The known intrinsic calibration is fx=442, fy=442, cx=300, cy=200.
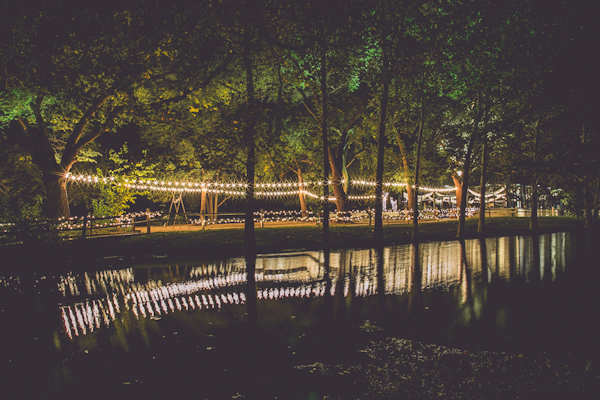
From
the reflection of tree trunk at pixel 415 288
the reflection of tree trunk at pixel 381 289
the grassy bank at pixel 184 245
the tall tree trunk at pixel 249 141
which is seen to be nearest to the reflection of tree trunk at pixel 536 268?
the reflection of tree trunk at pixel 415 288

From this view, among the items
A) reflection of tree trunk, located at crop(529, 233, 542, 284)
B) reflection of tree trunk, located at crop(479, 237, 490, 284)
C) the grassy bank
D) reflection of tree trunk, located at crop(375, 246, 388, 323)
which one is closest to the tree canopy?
the grassy bank

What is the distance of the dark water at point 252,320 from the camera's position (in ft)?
16.1

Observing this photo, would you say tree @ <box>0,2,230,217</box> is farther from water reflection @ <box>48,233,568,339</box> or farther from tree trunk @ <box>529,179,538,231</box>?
tree trunk @ <box>529,179,538,231</box>

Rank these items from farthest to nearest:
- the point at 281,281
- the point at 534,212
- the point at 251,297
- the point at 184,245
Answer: the point at 534,212 → the point at 184,245 → the point at 281,281 → the point at 251,297

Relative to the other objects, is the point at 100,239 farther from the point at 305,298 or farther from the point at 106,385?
the point at 106,385

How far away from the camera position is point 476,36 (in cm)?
1764

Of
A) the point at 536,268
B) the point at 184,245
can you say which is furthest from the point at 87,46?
the point at 536,268

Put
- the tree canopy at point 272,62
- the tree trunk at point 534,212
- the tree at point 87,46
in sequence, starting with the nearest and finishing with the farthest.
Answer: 1. the tree at point 87,46
2. the tree canopy at point 272,62
3. the tree trunk at point 534,212

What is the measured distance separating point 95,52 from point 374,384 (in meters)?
13.6

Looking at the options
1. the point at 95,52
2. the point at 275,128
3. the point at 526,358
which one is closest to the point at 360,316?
the point at 526,358

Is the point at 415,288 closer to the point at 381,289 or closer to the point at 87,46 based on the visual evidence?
the point at 381,289

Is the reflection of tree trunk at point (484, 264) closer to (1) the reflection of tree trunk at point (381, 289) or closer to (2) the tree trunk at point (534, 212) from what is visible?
(1) the reflection of tree trunk at point (381, 289)

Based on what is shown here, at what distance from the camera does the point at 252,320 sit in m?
7.17

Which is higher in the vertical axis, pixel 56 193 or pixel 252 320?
pixel 56 193
